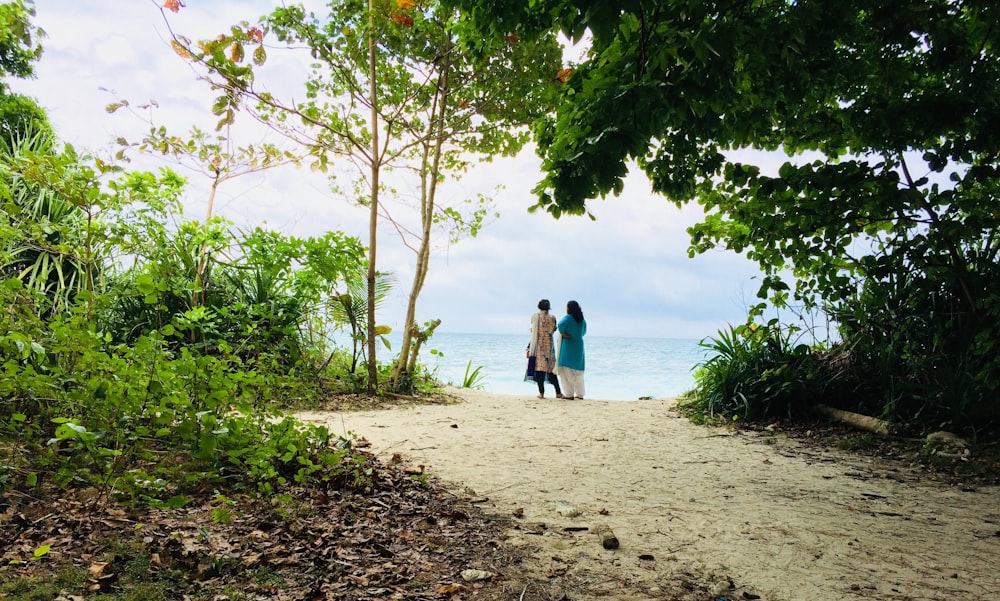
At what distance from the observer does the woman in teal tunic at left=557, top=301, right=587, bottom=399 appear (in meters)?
9.59

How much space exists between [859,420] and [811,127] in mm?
3161

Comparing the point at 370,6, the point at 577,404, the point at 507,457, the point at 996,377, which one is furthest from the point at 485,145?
the point at 996,377

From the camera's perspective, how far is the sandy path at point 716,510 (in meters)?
2.56

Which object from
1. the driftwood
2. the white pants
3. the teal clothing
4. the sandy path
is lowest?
the sandy path

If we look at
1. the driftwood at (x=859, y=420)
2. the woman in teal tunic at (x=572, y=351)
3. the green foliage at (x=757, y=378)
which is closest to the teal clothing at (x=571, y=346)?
the woman in teal tunic at (x=572, y=351)

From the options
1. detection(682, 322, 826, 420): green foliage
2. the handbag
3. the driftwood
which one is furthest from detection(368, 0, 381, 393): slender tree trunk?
the driftwood

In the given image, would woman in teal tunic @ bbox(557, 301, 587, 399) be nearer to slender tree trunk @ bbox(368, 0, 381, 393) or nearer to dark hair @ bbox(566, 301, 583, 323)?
dark hair @ bbox(566, 301, 583, 323)

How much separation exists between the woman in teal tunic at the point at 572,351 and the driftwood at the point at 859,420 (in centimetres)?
393

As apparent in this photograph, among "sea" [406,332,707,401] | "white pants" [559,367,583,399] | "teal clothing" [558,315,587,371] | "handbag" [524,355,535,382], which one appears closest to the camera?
"teal clothing" [558,315,587,371]

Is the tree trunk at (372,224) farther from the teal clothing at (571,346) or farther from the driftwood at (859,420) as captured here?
the driftwood at (859,420)

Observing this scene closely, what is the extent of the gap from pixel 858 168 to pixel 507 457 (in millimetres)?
3452

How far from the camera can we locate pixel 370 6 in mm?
7277

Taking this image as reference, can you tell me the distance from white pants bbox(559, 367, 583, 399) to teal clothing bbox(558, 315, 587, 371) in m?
0.09

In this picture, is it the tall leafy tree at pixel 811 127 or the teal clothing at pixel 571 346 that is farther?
the teal clothing at pixel 571 346
